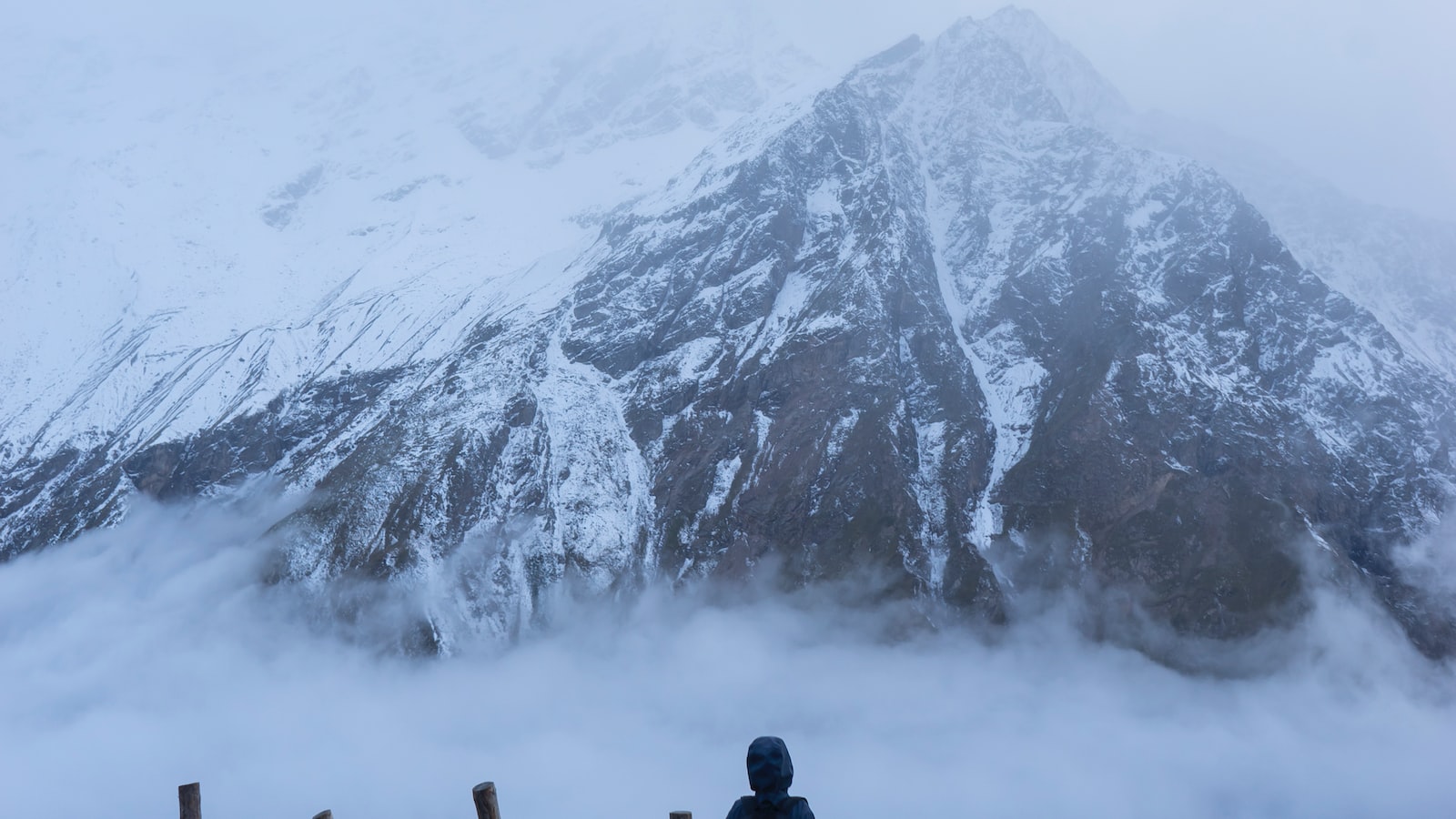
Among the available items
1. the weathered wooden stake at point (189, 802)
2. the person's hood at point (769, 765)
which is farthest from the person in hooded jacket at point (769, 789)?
the weathered wooden stake at point (189, 802)

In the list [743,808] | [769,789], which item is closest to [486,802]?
[743,808]

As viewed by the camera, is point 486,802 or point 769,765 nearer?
point 769,765

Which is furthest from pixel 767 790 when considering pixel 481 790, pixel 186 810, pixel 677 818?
pixel 186 810

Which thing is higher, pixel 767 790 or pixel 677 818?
pixel 767 790

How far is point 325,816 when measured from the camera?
48.4 ft

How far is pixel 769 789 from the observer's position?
1054cm

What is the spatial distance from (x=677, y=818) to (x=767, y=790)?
9.04 feet

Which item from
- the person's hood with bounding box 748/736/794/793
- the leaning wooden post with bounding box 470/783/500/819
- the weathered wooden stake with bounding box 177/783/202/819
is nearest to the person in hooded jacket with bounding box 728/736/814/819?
the person's hood with bounding box 748/736/794/793

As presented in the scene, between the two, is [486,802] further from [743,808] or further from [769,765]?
[769,765]

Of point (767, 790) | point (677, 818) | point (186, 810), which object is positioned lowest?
point (186, 810)

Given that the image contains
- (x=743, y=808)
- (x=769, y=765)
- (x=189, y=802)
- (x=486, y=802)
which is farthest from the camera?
(x=189, y=802)

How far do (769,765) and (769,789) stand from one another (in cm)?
25

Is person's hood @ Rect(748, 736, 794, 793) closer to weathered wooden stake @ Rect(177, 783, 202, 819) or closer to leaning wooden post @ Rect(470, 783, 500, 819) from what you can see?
leaning wooden post @ Rect(470, 783, 500, 819)

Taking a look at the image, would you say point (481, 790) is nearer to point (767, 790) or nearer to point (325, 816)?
point (325, 816)
